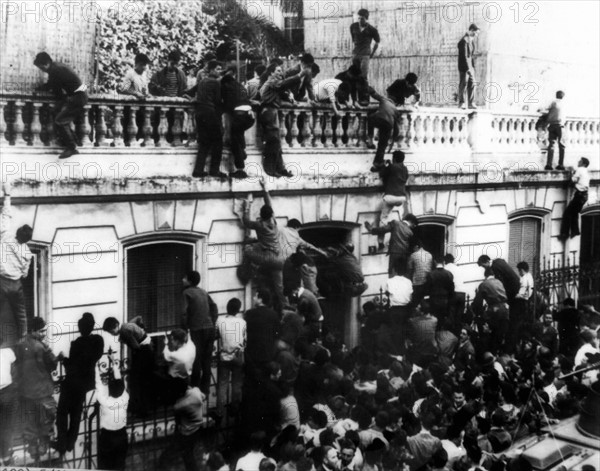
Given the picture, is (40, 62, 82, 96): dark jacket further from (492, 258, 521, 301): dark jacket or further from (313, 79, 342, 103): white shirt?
(492, 258, 521, 301): dark jacket

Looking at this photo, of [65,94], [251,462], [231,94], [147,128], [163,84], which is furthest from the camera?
[163,84]

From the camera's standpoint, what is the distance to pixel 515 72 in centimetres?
1560

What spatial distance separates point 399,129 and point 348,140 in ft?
3.57

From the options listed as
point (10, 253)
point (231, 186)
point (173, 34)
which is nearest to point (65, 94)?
point (10, 253)

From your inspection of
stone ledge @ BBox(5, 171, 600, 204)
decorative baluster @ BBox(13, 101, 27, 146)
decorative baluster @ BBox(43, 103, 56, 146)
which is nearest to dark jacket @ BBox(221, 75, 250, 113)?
stone ledge @ BBox(5, 171, 600, 204)

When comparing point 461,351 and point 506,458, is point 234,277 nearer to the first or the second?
point 461,351

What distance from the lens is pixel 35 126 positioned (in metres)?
10.4

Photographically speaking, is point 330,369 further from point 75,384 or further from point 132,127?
point 132,127

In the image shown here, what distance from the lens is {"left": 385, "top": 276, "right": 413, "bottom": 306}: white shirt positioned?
1308 centimetres

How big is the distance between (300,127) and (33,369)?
5.69 meters

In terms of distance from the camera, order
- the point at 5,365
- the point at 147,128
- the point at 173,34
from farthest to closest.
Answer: the point at 173,34, the point at 147,128, the point at 5,365

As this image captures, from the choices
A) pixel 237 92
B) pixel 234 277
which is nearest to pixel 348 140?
pixel 237 92

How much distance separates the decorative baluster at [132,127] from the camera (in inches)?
439

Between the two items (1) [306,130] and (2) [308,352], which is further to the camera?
(1) [306,130]
